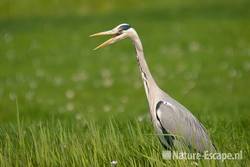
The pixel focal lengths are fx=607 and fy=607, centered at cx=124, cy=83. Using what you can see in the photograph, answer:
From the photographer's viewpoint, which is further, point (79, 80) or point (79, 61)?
point (79, 61)

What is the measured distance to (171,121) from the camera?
605 cm

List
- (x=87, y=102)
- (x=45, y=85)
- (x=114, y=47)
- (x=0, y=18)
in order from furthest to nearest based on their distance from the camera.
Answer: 1. (x=0, y=18)
2. (x=114, y=47)
3. (x=45, y=85)
4. (x=87, y=102)

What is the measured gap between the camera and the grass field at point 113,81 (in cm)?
623

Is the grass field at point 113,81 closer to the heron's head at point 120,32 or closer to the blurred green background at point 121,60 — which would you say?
the blurred green background at point 121,60

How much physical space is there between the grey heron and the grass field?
0.19 meters

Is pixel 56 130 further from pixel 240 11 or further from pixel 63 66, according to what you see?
pixel 240 11

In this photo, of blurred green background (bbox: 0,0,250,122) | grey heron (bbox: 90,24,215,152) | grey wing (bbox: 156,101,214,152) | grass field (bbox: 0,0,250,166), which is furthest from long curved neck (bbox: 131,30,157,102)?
blurred green background (bbox: 0,0,250,122)

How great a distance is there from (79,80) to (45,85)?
3.05 ft

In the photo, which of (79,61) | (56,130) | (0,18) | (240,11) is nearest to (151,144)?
(56,130)

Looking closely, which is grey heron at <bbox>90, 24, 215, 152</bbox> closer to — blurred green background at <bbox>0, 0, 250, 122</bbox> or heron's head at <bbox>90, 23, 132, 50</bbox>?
heron's head at <bbox>90, 23, 132, 50</bbox>

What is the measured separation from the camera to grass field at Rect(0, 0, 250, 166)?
6227 millimetres

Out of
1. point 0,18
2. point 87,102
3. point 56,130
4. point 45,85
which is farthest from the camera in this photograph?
point 0,18

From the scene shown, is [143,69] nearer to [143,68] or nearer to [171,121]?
[143,68]

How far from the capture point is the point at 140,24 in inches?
882
